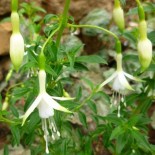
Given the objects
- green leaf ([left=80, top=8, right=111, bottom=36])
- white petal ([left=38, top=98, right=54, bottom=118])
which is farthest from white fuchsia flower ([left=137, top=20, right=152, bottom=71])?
green leaf ([left=80, top=8, right=111, bottom=36])

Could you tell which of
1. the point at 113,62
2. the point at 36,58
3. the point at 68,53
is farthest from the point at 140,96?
the point at 113,62

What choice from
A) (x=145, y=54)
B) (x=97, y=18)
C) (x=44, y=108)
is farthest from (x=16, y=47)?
(x=97, y=18)

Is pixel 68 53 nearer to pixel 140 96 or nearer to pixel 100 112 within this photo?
pixel 140 96

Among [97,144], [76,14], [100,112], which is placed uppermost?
[76,14]

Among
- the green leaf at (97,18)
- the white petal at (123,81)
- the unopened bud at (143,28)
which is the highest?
the green leaf at (97,18)

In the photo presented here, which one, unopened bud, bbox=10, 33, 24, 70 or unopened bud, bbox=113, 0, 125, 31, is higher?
unopened bud, bbox=113, 0, 125, 31

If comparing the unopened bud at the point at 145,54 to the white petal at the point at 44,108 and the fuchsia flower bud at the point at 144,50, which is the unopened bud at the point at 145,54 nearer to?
the fuchsia flower bud at the point at 144,50

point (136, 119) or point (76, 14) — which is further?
point (76, 14)

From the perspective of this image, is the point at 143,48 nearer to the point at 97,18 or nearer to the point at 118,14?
the point at 118,14

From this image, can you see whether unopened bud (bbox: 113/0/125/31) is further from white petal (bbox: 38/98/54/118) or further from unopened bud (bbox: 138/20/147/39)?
white petal (bbox: 38/98/54/118)

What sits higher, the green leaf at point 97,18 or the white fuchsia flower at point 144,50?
the green leaf at point 97,18

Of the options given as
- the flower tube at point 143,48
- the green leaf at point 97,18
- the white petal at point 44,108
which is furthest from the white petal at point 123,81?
the green leaf at point 97,18
